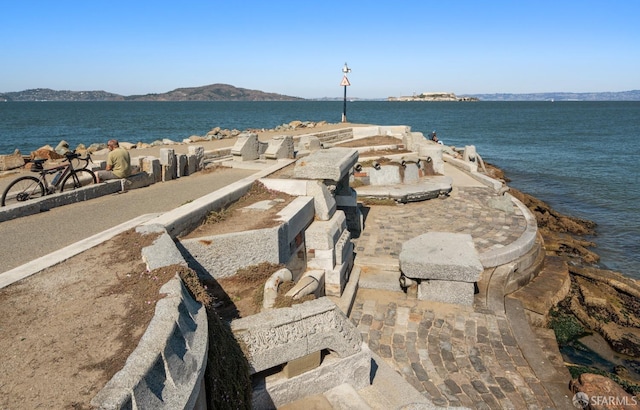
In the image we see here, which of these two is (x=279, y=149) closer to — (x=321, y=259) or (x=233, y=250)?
(x=321, y=259)

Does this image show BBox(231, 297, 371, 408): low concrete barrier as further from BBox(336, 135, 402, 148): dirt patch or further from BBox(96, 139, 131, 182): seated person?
BBox(336, 135, 402, 148): dirt patch

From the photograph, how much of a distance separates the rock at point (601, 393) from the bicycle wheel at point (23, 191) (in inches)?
383

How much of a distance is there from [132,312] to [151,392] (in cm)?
125

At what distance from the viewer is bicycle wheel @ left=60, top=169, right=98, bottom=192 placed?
8.91 m

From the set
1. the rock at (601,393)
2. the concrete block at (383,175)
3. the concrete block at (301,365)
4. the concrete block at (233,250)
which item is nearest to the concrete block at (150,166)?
the concrete block at (233,250)

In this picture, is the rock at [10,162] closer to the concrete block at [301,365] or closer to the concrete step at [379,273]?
the concrete step at [379,273]

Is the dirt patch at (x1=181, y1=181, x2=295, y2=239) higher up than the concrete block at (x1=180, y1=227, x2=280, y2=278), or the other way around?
the dirt patch at (x1=181, y1=181, x2=295, y2=239)

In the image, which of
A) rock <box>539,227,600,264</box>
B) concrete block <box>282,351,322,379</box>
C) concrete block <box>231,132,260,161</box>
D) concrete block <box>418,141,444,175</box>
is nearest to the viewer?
concrete block <box>282,351,322,379</box>

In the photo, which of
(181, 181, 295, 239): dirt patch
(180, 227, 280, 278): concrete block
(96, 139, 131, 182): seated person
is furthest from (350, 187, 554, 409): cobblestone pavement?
(96, 139, 131, 182): seated person

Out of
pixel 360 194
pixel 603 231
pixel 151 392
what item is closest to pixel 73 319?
pixel 151 392

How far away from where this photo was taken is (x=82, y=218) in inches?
290

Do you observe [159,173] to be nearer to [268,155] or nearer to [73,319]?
[268,155]

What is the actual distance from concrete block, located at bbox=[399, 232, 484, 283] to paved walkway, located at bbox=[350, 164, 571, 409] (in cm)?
58

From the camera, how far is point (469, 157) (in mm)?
20875
